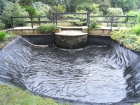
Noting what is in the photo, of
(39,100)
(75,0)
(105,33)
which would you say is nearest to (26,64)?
(39,100)

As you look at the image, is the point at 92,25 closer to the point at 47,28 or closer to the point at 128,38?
the point at 47,28

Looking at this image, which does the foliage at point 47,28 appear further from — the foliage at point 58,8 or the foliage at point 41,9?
the foliage at point 58,8

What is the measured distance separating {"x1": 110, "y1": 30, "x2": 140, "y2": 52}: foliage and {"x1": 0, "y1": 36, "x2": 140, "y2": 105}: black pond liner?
26 cm

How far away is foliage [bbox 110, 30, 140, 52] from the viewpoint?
718 centimetres

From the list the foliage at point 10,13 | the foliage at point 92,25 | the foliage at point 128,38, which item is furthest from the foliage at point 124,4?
the foliage at point 10,13

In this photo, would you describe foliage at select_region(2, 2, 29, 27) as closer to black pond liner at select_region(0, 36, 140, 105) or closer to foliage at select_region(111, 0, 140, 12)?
black pond liner at select_region(0, 36, 140, 105)

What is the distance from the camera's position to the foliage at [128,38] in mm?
7180

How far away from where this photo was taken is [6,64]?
6500mm

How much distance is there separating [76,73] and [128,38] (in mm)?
3207

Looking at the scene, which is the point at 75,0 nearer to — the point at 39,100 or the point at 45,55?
the point at 45,55

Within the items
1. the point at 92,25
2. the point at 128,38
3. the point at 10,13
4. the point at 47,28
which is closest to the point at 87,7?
the point at 92,25

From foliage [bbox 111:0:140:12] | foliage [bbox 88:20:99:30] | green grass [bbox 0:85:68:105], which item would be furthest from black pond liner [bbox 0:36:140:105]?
foliage [bbox 111:0:140:12]

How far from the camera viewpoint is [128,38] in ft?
26.7

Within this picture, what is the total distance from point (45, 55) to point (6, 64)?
94.9 inches
